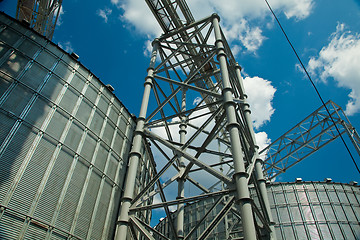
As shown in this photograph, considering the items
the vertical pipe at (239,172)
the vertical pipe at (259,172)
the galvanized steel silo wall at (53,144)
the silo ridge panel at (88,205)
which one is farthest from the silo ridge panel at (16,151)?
the vertical pipe at (259,172)

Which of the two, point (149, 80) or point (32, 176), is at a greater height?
point (149, 80)

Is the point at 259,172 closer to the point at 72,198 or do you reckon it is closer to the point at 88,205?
the point at 88,205

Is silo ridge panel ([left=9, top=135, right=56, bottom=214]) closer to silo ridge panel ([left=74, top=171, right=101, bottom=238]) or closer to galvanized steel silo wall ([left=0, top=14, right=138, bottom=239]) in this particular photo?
galvanized steel silo wall ([left=0, top=14, right=138, bottom=239])

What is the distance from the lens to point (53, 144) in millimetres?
10195

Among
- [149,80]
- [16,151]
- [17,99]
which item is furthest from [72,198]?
[149,80]

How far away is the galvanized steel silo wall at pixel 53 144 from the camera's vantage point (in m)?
8.64

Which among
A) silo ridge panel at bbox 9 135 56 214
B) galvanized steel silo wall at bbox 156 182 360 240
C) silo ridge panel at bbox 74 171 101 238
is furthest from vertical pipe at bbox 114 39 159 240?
galvanized steel silo wall at bbox 156 182 360 240

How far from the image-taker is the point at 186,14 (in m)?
16.3

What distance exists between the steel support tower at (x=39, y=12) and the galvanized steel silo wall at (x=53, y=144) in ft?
62.7

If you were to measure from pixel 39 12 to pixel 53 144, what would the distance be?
974 inches

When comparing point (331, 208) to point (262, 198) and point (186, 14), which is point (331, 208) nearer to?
point (262, 198)

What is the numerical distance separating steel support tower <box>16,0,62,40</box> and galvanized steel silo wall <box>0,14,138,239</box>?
19119mm

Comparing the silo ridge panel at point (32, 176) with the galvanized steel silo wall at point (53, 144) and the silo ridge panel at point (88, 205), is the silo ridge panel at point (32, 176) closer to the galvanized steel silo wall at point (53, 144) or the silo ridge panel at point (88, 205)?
the galvanized steel silo wall at point (53, 144)

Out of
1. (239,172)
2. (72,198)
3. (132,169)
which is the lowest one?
(239,172)
